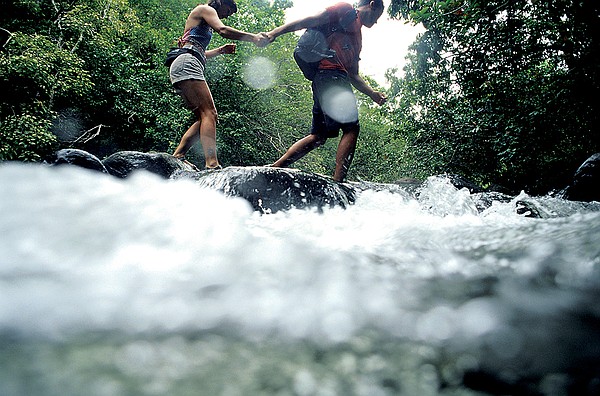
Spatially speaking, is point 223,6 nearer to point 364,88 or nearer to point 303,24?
point 303,24

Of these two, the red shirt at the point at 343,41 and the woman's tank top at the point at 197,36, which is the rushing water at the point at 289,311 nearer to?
the red shirt at the point at 343,41

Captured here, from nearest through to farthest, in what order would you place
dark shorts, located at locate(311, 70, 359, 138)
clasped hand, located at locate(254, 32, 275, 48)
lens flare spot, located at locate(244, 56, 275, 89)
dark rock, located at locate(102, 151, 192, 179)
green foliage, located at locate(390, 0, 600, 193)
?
clasped hand, located at locate(254, 32, 275, 48), dark shorts, located at locate(311, 70, 359, 138), dark rock, located at locate(102, 151, 192, 179), green foliage, located at locate(390, 0, 600, 193), lens flare spot, located at locate(244, 56, 275, 89)

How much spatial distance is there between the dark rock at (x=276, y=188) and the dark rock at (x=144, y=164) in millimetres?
1593

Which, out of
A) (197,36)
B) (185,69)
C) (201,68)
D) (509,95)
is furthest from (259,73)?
(185,69)

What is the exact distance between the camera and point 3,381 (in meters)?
0.47

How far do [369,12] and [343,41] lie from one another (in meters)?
0.39

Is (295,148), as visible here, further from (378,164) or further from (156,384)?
(378,164)

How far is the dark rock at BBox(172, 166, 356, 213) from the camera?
2.71 m

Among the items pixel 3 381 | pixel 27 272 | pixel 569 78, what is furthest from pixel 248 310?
pixel 569 78

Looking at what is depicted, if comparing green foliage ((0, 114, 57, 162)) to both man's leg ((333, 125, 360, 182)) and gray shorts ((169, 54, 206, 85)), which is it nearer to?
gray shorts ((169, 54, 206, 85))

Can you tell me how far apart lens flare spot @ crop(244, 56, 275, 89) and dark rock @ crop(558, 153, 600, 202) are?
9.21 meters

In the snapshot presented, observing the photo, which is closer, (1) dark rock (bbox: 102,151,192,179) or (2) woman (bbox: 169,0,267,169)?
(2) woman (bbox: 169,0,267,169)

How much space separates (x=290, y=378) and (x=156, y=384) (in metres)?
0.18

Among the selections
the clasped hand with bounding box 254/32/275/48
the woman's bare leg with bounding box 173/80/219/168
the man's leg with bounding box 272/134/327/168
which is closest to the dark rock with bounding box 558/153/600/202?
the man's leg with bounding box 272/134/327/168
